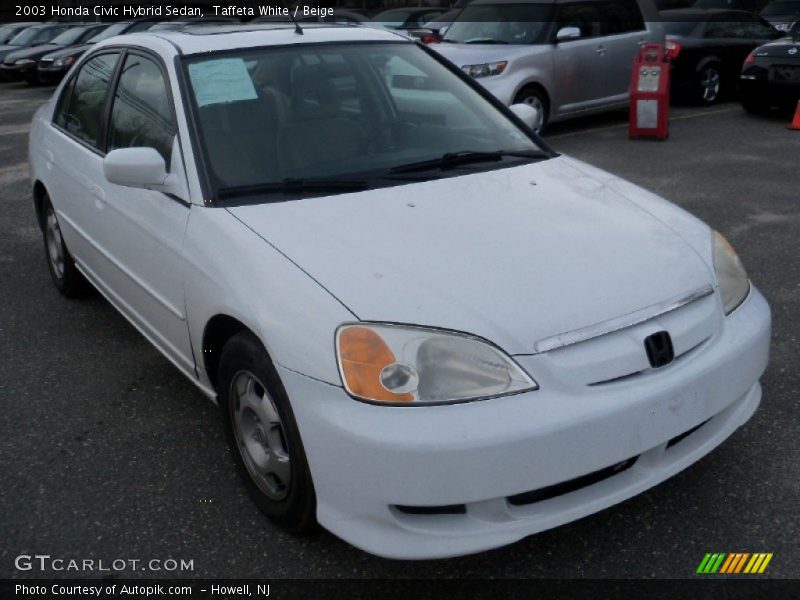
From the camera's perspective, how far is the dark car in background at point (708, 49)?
11844 mm

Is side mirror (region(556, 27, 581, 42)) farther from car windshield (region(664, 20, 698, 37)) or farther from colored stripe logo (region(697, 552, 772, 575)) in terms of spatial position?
colored stripe logo (region(697, 552, 772, 575))

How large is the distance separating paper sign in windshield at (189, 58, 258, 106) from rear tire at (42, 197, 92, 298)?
1.84 m

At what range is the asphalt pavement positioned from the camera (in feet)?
8.74

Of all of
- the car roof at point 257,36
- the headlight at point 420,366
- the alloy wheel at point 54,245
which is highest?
the car roof at point 257,36

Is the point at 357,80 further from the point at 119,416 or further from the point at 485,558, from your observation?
the point at 485,558

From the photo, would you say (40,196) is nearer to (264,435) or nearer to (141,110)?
A: (141,110)

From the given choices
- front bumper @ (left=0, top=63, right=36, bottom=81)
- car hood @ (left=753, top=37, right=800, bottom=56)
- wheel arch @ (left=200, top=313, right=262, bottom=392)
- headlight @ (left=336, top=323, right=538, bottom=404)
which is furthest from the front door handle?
front bumper @ (left=0, top=63, right=36, bottom=81)

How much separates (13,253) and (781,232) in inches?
215

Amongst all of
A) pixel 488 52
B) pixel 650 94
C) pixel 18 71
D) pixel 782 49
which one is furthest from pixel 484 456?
pixel 18 71

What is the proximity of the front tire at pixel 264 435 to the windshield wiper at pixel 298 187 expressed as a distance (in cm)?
59

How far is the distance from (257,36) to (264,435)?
1.84 m

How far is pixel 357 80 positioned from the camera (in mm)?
3668

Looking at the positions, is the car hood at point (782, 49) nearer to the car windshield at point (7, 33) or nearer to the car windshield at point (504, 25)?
the car windshield at point (504, 25)

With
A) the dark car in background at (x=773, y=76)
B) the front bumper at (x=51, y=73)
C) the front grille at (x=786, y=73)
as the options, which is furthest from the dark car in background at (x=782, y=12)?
the front bumper at (x=51, y=73)
